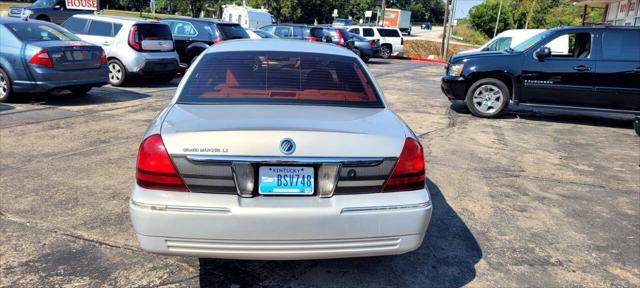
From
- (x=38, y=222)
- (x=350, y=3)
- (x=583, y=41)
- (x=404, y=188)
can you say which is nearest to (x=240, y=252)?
(x=404, y=188)

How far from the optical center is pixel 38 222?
3.93m

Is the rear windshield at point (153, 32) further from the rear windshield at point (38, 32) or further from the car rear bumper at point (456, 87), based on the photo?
the car rear bumper at point (456, 87)

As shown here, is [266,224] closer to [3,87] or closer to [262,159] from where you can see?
[262,159]

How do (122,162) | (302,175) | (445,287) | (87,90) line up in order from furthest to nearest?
(87,90) → (122,162) → (445,287) → (302,175)

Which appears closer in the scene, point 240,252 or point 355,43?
point 240,252

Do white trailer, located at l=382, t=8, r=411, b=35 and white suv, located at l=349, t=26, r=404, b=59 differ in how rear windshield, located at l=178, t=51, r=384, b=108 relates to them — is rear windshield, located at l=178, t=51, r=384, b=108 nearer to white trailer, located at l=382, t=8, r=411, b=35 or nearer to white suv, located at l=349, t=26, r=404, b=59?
white suv, located at l=349, t=26, r=404, b=59

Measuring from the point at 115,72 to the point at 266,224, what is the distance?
407 inches

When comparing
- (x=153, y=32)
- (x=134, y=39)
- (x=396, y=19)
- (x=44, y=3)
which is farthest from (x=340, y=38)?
(x=396, y=19)

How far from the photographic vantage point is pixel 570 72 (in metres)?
9.02

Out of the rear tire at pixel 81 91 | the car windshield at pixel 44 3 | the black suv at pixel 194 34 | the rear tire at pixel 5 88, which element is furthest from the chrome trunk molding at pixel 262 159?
the car windshield at pixel 44 3

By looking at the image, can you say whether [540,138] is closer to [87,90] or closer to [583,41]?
[583,41]

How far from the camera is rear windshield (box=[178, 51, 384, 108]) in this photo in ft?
11.1

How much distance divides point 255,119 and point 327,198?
0.62m

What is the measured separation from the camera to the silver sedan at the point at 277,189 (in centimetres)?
262
